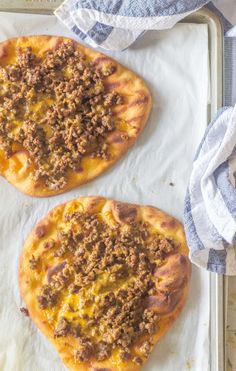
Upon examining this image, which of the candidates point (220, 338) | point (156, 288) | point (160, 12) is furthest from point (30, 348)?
point (160, 12)

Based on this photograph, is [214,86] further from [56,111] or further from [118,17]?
[56,111]

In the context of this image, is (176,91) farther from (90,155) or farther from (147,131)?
(90,155)

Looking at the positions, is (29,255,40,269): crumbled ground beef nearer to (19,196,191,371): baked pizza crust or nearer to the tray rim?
(19,196,191,371): baked pizza crust

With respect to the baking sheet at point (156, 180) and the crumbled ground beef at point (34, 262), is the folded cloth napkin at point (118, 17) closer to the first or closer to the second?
the baking sheet at point (156, 180)

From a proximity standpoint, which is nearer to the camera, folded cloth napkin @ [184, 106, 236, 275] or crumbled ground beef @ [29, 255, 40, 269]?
folded cloth napkin @ [184, 106, 236, 275]

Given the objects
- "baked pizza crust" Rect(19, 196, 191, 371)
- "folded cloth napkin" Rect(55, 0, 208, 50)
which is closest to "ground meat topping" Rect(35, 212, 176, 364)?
"baked pizza crust" Rect(19, 196, 191, 371)

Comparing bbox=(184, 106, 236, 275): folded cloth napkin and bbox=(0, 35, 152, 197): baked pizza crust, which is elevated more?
bbox=(0, 35, 152, 197): baked pizza crust

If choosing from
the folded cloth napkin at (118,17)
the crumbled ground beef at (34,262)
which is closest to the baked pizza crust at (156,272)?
the crumbled ground beef at (34,262)
